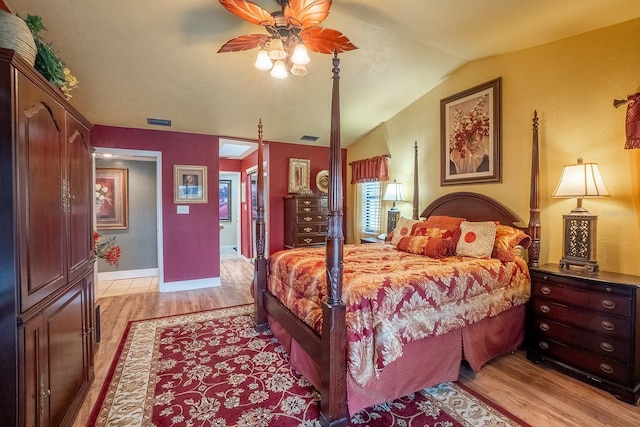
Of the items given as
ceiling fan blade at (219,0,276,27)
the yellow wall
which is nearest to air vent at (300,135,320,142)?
the yellow wall

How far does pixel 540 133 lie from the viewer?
2.93 m

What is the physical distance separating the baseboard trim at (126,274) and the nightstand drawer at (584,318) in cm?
601

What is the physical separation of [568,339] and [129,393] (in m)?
3.36

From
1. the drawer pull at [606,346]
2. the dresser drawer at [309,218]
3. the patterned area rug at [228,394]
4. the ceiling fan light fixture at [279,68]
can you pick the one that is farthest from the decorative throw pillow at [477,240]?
the dresser drawer at [309,218]

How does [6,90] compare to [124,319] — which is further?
[124,319]

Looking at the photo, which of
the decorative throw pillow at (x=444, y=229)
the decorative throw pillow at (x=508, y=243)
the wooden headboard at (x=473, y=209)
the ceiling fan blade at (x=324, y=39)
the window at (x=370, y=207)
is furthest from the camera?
the window at (x=370, y=207)

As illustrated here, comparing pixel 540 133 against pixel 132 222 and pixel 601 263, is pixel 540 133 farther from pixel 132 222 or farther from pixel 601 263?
pixel 132 222

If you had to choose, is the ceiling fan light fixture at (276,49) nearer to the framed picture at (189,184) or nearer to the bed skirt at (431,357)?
the bed skirt at (431,357)

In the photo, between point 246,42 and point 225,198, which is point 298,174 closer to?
point 246,42

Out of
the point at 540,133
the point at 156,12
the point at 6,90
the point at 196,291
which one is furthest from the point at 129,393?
the point at 540,133

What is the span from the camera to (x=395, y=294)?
194 centimetres

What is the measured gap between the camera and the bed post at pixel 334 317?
1.73 meters

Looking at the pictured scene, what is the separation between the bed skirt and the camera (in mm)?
1911

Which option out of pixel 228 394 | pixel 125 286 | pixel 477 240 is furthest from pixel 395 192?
pixel 125 286
